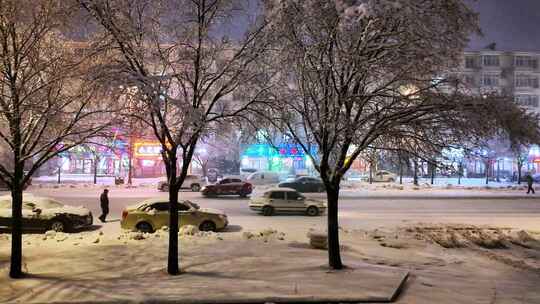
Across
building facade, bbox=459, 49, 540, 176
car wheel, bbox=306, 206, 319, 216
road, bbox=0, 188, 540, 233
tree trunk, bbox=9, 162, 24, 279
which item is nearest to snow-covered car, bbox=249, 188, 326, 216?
car wheel, bbox=306, 206, 319, 216

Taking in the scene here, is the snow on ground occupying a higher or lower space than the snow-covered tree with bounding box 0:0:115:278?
lower

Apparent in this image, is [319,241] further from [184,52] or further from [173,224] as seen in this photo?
[184,52]

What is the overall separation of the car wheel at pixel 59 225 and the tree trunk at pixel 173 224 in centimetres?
824

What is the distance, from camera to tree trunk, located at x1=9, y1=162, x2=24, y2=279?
10438 millimetres

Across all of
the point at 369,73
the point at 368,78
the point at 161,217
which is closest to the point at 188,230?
the point at 161,217

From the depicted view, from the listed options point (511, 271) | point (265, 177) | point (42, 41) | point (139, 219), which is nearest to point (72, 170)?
point (265, 177)

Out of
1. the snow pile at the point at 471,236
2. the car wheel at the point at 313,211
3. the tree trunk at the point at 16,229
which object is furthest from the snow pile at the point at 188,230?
the snow pile at the point at 471,236

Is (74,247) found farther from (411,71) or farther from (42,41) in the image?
(411,71)

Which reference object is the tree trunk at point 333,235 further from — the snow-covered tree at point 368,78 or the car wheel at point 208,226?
the car wheel at point 208,226

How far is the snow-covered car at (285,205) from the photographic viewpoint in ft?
75.4

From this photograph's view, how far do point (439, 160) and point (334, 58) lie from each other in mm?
3484

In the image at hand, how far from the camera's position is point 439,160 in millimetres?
11430

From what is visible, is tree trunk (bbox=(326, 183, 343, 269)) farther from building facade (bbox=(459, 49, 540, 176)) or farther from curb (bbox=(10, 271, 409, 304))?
A: building facade (bbox=(459, 49, 540, 176))

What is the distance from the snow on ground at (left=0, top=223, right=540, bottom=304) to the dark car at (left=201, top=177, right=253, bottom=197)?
1432 cm
